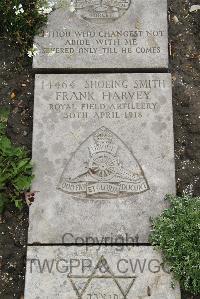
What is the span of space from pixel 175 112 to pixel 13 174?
151cm

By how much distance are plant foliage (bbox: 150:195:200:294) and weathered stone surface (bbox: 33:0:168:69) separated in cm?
133

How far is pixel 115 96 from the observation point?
468 centimetres

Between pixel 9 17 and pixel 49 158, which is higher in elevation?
pixel 9 17

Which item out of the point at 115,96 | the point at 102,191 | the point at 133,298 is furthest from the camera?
the point at 115,96

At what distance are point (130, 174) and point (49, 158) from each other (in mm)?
652

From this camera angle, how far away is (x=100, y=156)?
175 inches

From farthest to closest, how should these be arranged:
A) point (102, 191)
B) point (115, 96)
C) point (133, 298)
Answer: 1. point (115, 96)
2. point (102, 191)
3. point (133, 298)

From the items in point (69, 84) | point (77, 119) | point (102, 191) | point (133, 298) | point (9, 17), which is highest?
point (9, 17)

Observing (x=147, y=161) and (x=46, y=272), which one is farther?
(x=147, y=161)

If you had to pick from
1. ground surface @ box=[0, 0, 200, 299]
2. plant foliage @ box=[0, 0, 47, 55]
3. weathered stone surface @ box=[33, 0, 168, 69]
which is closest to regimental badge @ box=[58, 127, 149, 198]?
ground surface @ box=[0, 0, 200, 299]

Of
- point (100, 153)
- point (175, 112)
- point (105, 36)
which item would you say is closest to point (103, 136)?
point (100, 153)

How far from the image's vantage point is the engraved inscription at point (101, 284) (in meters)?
4.10

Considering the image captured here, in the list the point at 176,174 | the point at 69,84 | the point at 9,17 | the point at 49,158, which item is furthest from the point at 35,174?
the point at 9,17

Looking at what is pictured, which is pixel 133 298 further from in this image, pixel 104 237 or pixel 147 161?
pixel 147 161
